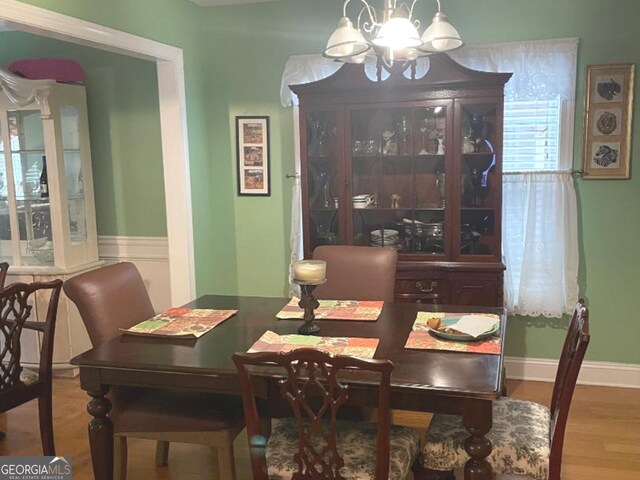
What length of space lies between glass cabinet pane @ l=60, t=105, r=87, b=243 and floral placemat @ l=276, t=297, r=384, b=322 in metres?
1.99

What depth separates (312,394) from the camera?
6.31 feet

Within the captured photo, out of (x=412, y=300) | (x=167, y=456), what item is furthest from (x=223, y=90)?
(x=167, y=456)

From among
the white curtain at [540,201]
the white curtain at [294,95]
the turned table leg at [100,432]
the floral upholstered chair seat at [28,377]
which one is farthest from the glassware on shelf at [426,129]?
the floral upholstered chair seat at [28,377]

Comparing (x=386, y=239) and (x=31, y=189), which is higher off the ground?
(x=31, y=189)

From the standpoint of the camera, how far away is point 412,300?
11.6ft

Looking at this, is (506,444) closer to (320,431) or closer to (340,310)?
(320,431)

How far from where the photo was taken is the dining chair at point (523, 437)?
193cm

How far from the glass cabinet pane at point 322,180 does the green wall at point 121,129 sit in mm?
1088

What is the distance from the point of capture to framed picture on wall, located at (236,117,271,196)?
406cm

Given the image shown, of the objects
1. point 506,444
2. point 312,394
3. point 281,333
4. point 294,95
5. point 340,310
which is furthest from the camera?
point 294,95

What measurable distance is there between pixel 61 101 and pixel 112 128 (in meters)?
0.38

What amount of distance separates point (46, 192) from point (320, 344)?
2623 mm

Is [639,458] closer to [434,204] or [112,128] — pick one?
[434,204]

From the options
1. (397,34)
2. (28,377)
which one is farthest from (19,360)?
(397,34)
